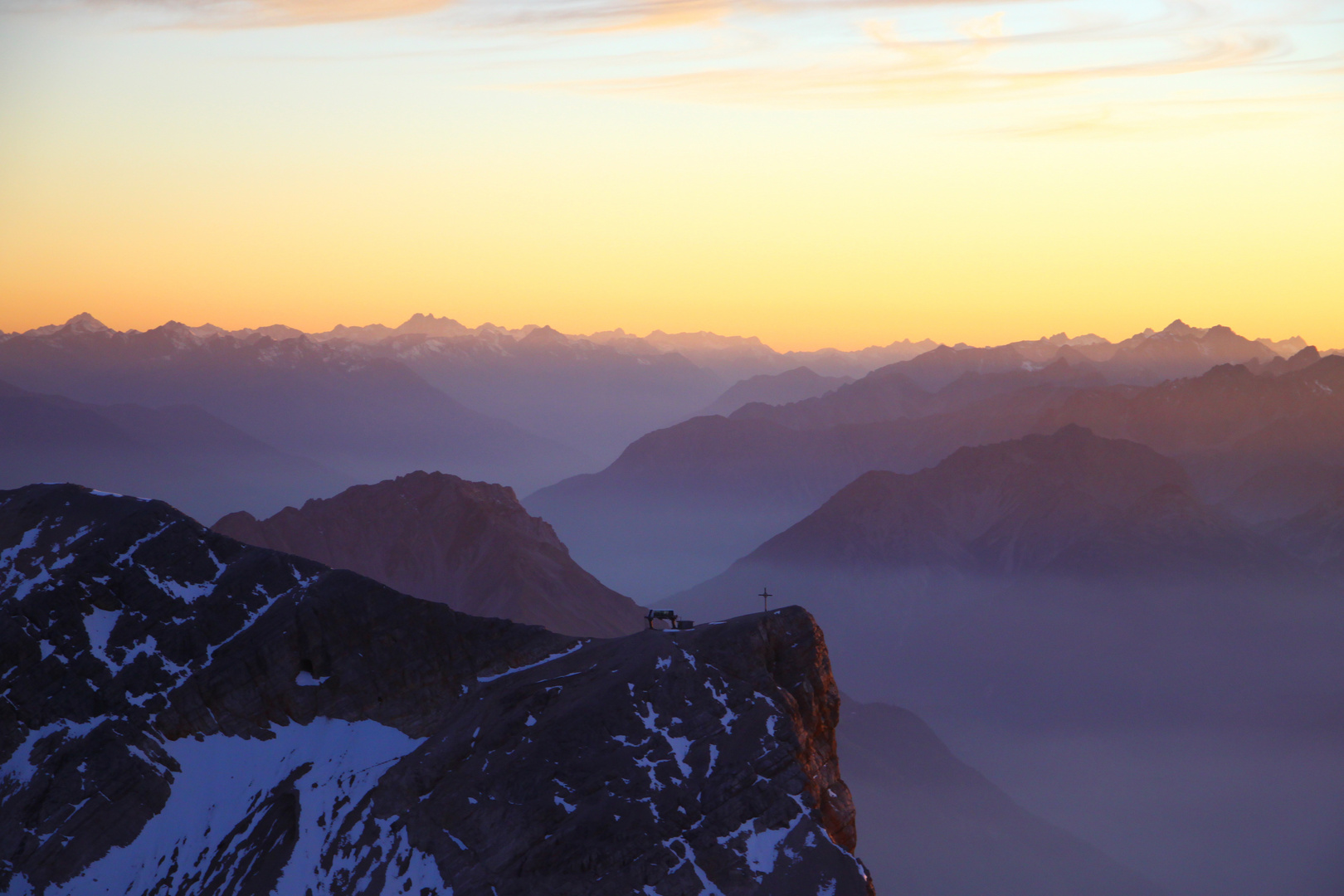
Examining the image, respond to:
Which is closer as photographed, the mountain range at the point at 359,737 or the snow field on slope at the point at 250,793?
the mountain range at the point at 359,737

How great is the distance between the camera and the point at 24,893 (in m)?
125

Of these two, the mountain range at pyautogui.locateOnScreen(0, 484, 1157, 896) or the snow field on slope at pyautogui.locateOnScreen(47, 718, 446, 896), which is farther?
the snow field on slope at pyautogui.locateOnScreen(47, 718, 446, 896)

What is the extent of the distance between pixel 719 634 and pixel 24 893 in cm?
6821

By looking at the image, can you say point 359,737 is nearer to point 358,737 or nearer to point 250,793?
point 358,737

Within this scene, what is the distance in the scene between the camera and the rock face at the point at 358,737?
110m

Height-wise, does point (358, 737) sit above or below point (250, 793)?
above

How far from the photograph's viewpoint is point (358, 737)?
13225cm

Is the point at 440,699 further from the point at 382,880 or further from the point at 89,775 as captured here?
the point at 89,775

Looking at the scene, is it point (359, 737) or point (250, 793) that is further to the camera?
point (250, 793)

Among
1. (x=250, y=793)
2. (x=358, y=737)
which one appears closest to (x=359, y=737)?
(x=358, y=737)

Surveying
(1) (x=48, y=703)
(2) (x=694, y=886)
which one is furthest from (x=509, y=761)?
(1) (x=48, y=703)

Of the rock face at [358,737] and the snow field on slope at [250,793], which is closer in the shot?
the rock face at [358,737]

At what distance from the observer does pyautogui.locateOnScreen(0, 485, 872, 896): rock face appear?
361 ft

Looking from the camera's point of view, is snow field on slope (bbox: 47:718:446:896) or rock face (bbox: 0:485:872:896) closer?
rock face (bbox: 0:485:872:896)
